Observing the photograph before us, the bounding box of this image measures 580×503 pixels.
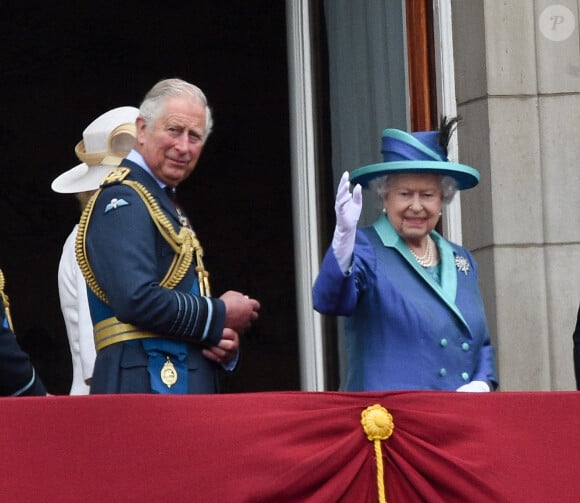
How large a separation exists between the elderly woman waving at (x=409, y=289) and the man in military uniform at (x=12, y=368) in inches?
35.0

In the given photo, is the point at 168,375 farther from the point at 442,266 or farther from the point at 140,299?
the point at 442,266

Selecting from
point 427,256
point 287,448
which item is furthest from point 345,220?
point 287,448

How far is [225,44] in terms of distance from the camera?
41.6 ft

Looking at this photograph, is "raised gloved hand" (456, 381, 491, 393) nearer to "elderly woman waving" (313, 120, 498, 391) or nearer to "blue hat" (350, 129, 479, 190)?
"elderly woman waving" (313, 120, 498, 391)

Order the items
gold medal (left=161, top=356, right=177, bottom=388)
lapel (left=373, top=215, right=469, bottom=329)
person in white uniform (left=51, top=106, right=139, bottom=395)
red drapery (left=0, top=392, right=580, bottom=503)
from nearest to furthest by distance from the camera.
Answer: red drapery (left=0, top=392, right=580, bottom=503) → gold medal (left=161, top=356, right=177, bottom=388) → lapel (left=373, top=215, right=469, bottom=329) → person in white uniform (left=51, top=106, right=139, bottom=395)

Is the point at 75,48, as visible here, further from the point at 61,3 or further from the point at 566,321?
the point at 566,321

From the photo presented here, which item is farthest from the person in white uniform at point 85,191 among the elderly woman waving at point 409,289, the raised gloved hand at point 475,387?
the raised gloved hand at point 475,387

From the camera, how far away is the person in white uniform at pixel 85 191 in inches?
243

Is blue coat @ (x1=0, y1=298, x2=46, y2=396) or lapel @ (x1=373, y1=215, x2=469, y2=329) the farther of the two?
lapel @ (x1=373, y1=215, x2=469, y2=329)

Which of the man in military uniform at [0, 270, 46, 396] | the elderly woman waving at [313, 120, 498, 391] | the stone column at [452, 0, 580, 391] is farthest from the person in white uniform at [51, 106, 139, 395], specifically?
the stone column at [452, 0, 580, 391]

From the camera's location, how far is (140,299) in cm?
491

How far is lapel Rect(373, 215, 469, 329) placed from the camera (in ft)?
18.1

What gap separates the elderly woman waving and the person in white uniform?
3.25 ft

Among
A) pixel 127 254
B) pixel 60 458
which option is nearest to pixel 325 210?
pixel 127 254
